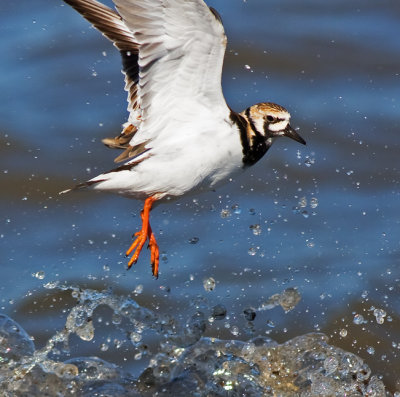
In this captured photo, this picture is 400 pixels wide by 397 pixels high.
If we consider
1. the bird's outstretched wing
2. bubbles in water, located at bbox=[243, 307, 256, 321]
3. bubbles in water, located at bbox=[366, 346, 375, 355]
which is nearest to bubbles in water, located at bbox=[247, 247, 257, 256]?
bubbles in water, located at bbox=[243, 307, 256, 321]

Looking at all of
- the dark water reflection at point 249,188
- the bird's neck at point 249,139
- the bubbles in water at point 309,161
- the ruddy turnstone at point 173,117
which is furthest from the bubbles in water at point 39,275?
the bubbles in water at point 309,161

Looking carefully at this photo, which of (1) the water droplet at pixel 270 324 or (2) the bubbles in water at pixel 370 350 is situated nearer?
(2) the bubbles in water at pixel 370 350

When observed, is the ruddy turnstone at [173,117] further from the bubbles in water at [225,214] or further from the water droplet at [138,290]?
the bubbles in water at [225,214]

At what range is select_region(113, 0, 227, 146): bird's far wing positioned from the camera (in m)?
4.02

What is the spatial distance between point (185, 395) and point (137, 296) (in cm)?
81

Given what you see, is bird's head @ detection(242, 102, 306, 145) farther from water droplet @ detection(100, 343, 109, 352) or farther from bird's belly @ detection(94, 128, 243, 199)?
water droplet @ detection(100, 343, 109, 352)

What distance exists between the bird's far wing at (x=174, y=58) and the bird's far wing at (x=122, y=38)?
0.69 ft

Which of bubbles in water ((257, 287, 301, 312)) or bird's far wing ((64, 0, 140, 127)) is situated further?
bubbles in water ((257, 287, 301, 312))

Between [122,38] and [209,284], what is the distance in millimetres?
1448

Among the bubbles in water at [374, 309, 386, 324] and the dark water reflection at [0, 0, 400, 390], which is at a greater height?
the dark water reflection at [0, 0, 400, 390]

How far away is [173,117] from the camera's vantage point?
445cm

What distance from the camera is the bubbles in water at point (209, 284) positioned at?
203 inches

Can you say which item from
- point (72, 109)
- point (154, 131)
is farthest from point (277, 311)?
point (72, 109)

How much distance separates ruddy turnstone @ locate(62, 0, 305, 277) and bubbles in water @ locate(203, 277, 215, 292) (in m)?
0.63
